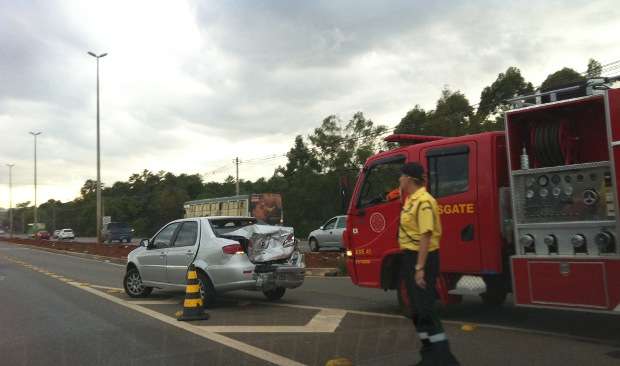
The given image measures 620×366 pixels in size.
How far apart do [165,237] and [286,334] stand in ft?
15.0

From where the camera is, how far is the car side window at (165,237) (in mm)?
10688

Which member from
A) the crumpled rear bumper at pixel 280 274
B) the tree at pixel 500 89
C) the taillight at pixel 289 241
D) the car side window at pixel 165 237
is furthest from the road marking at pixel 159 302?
the tree at pixel 500 89

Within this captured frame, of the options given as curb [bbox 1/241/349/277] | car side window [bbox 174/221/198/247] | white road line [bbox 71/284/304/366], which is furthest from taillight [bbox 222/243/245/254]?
curb [bbox 1/241/349/277]

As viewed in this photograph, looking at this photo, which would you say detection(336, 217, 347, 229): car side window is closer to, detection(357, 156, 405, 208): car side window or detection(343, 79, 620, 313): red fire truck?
detection(357, 156, 405, 208): car side window

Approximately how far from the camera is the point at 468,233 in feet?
23.5

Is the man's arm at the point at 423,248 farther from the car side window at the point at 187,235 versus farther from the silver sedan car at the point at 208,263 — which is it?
the car side window at the point at 187,235

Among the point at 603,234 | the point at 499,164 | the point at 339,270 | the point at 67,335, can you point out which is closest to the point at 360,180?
the point at 499,164

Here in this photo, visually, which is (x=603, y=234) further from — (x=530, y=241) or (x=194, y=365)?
(x=194, y=365)

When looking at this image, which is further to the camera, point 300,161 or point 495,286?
point 300,161

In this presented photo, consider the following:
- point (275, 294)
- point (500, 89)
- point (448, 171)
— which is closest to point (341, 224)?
point (275, 294)

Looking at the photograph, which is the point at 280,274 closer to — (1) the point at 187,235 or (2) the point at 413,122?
(1) the point at 187,235

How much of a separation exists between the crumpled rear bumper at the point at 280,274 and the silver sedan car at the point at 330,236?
13.8 meters

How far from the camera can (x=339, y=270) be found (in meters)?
15.1

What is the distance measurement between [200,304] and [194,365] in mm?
2807
